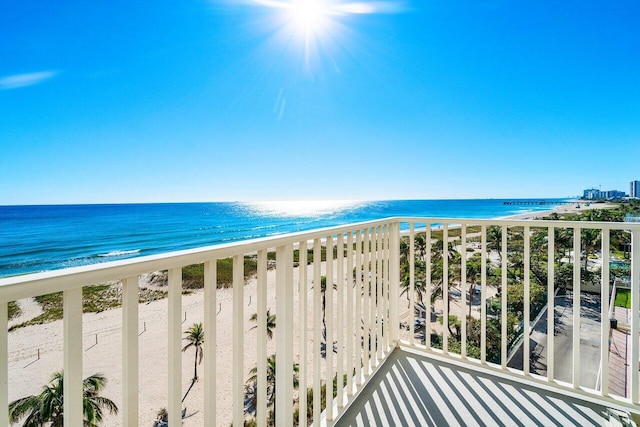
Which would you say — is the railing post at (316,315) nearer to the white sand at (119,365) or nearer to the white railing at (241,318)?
the white railing at (241,318)

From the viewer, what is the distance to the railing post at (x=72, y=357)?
1.73ft

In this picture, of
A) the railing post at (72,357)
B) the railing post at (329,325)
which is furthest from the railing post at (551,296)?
the railing post at (72,357)

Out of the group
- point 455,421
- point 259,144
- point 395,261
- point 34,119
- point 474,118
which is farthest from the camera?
point 259,144

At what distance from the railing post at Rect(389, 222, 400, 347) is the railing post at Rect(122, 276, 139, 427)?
1.75m

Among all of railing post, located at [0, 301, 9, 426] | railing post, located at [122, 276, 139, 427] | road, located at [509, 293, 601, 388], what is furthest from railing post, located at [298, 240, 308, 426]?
road, located at [509, 293, 601, 388]

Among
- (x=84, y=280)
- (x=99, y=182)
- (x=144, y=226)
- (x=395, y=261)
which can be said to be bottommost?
(x=144, y=226)

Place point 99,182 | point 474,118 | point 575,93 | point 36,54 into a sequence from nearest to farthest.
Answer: point 575,93
point 474,118
point 36,54
point 99,182

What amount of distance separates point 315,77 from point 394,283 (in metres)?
5.11

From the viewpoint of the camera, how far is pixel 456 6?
3787mm

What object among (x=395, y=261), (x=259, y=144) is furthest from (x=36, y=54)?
(x=395, y=261)

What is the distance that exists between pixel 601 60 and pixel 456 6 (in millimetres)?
4706

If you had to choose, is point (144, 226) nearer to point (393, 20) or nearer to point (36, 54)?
point (36, 54)

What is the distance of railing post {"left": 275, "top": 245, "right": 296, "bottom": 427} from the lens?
1.11m

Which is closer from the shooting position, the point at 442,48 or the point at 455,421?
the point at 455,421
